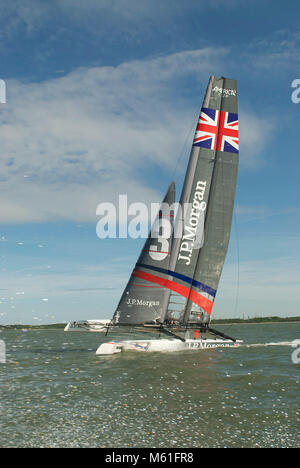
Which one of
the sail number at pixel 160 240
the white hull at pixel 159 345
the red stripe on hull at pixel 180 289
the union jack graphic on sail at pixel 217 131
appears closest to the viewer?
the white hull at pixel 159 345

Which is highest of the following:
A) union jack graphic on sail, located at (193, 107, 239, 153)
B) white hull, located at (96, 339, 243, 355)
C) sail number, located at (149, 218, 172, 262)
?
union jack graphic on sail, located at (193, 107, 239, 153)

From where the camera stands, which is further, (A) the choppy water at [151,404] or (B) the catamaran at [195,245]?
(B) the catamaran at [195,245]

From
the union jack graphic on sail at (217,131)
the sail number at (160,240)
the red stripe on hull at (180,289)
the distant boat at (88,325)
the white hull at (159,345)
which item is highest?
the union jack graphic on sail at (217,131)

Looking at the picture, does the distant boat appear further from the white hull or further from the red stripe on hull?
the red stripe on hull

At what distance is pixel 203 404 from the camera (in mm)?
11305

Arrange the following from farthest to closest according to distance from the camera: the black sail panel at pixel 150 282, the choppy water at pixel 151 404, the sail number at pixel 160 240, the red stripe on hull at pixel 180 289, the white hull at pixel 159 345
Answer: the sail number at pixel 160 240 < the red stripe on hull at pixel 180 289 < the black sail panel at pixel 150 282 < the white hull at pixel 159 345 < the choppy water at pixel 151 404

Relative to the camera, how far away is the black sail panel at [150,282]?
22.1 meters

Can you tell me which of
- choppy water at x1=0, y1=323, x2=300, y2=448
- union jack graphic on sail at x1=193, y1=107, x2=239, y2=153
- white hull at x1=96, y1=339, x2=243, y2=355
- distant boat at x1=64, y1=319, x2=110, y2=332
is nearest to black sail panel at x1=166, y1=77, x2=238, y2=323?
union jack graphic on sail at x1=193, y1=107, x2=239, y2=153

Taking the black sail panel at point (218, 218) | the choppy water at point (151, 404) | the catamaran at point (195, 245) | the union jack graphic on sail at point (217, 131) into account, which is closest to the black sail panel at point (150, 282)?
the catamaran at point (195, 245)

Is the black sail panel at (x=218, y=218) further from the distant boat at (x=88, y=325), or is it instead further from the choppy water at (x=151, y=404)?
the choppy water at (x=151, y=404)

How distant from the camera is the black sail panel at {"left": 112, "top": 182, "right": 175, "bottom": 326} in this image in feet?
72.5

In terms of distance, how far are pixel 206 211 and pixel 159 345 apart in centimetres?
862

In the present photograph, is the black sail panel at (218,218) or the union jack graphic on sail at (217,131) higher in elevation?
the union jack graphic on sail at (217,131)
